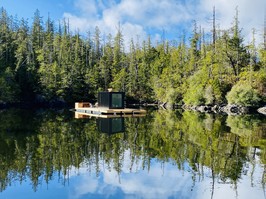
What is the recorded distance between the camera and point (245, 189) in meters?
8.98

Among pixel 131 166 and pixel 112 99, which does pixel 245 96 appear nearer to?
pixel 112 99

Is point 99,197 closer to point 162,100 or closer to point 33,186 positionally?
point 33,186

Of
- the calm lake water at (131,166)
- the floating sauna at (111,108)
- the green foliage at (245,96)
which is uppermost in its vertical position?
the green foliage at (245,96)

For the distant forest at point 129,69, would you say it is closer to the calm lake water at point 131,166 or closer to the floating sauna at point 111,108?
the floating sauna at point 111,108

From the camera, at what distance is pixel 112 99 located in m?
34.5

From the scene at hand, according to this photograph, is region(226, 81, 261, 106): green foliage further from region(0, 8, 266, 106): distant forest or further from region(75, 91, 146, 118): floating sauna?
region(75, 91, 146, 118): floating sauna

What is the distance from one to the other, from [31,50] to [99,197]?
6037 cm

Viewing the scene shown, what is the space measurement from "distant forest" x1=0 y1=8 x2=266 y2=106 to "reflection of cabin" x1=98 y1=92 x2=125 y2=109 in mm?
16281

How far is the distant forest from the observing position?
47938 millimetres

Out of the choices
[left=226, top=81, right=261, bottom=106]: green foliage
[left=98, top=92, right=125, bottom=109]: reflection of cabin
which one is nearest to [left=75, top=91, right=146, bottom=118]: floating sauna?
[left=98, top=92, right=125, bottom=109]: reflection of cabin

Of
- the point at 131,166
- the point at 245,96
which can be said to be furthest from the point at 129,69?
the point at 131,166

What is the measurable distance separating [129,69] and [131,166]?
192 feet

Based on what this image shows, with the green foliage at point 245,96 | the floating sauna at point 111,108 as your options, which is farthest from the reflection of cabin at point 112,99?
the green foliage at point 245,96

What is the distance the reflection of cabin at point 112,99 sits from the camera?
1352 inches
